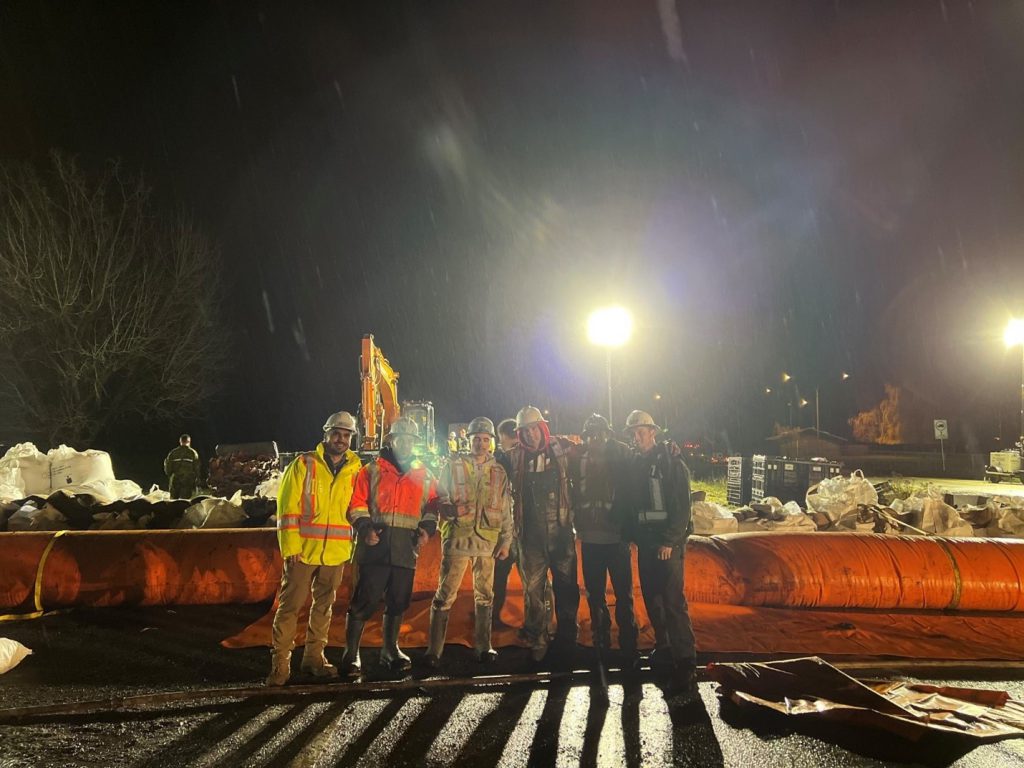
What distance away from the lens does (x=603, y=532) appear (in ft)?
18.9

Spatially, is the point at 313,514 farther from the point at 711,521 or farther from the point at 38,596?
the point at 711,521

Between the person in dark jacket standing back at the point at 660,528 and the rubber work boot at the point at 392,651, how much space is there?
6.82 ft

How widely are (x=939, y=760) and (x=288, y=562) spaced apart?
15.1 feet

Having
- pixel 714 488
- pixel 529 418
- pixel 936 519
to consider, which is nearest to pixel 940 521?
pixel 936 519

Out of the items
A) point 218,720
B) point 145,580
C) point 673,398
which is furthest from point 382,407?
point 673,398

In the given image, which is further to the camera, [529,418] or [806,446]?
[806,446]

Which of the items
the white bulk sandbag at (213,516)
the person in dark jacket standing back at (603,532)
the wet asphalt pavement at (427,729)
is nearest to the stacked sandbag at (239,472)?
the white bulk sandbag at (213,516)

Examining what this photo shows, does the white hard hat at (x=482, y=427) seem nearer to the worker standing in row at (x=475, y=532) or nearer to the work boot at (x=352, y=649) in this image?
Answer: the worker standing in row at (x=475, y=532)

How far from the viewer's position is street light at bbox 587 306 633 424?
33.1 feet

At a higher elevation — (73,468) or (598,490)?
(73,468)

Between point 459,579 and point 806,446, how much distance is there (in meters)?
45.1

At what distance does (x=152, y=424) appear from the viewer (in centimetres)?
2911

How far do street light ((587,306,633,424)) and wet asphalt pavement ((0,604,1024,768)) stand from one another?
18.4ft

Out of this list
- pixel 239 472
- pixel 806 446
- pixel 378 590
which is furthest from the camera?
pixel 806 446
